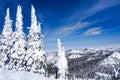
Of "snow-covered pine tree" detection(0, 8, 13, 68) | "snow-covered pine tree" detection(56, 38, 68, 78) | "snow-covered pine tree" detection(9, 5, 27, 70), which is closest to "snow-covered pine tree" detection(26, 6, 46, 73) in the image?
"snow-covered pine tree" detection(9, 5, 27, 70)

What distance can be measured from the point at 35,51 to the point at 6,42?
762 centimetres

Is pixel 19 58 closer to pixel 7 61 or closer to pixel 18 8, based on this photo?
pixel 7 61

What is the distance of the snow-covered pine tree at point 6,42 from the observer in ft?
119

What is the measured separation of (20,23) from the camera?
118 ft

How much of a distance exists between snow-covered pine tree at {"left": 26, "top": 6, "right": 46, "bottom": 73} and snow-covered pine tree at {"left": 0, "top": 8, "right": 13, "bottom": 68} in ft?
17.4

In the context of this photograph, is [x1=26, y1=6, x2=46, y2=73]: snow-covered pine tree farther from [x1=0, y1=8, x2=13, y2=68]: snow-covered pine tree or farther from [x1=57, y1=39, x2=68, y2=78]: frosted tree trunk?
[x1=57, y1=39, x2=68, y2=78]: frosted tree trunk

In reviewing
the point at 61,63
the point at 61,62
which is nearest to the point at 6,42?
the point at 61,63

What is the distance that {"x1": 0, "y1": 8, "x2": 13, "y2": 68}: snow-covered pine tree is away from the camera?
36.2 m

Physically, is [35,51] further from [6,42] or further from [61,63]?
[61,63]

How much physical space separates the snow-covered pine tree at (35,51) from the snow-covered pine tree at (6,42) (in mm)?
5306

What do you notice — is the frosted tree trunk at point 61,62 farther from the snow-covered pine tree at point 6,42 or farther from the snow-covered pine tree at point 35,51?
the snow-covered pine tree at point 35,51

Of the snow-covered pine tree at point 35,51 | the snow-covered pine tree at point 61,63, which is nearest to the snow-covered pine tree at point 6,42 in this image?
the snow-covered pine tree at point 35,51

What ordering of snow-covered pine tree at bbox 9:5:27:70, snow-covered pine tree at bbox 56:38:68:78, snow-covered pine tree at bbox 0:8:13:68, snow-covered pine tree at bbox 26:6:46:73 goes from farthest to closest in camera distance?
snow-covered pine tree at bbox 56:38:68:78, snow-covered pine tree at bbox 0:8:13:68, snow-covered pine tree at bbox 9:5:27:70, snow-covered pine tree at bbox 26:6:46:73

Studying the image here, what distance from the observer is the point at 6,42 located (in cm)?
3688
